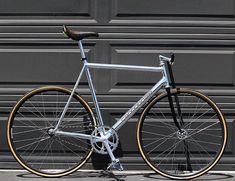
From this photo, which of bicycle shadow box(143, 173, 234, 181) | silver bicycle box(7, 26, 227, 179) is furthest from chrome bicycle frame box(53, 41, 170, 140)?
bicycle shadow box(143, 173, 234, 181)

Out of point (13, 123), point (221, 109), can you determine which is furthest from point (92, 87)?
point (221, 109)

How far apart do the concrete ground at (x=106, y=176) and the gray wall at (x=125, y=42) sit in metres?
0.40

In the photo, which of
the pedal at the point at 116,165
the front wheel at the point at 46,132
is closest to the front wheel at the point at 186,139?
the pedal at the point at 116,165

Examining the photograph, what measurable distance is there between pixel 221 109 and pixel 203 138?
1.15 feet

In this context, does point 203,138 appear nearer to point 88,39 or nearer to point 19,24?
point 88,39

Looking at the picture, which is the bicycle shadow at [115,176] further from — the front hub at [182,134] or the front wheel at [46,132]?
the front hub at [182,134]

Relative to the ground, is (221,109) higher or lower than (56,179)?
higher

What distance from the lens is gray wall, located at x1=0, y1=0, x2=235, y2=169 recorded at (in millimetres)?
5953

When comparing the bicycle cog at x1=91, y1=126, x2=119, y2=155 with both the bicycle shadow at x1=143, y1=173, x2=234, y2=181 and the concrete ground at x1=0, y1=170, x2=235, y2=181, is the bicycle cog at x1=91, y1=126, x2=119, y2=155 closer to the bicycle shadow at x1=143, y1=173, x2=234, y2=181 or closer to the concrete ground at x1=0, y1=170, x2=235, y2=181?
the concrete ground at x1=0, y1=170, x2=235, y2=181

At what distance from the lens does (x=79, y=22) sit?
596cm

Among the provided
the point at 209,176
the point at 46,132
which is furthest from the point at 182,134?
the point at 46,132

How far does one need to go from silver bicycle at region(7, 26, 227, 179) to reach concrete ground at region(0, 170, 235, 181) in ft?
0.31

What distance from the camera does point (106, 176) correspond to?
19.1ft

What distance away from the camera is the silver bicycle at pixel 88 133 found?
5.63 metres
